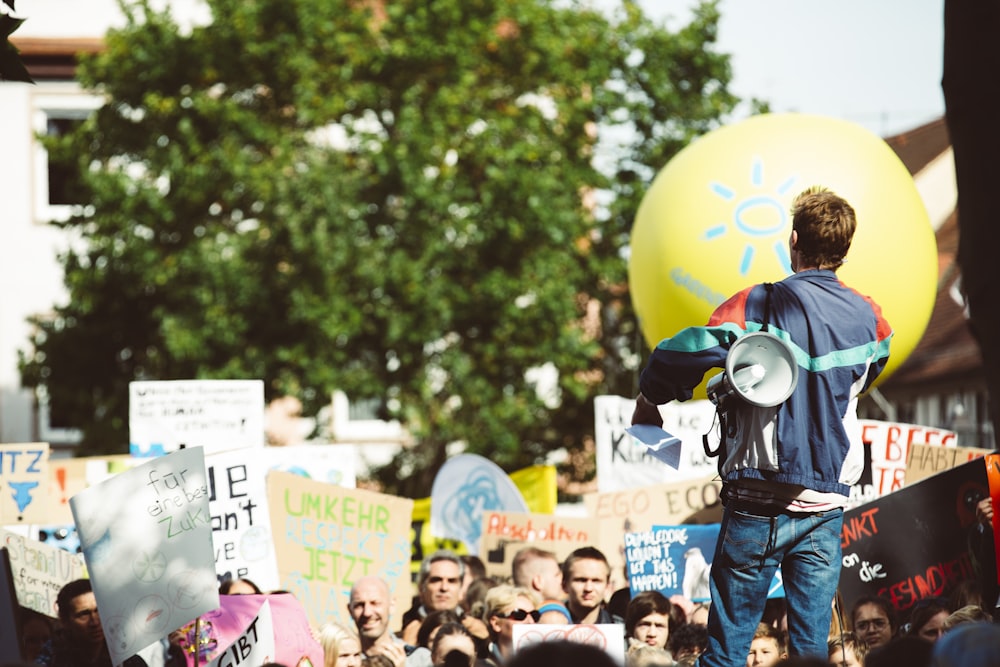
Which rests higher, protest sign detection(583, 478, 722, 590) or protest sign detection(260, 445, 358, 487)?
protest sign detection(260, 445, 358, 487)

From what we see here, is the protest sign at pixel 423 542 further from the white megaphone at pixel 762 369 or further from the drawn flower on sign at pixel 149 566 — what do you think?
the white megaphone at pixel 762 369

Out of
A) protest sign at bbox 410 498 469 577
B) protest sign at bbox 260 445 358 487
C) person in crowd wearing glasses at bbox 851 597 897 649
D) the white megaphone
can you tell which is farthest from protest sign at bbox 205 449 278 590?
the white megaphone

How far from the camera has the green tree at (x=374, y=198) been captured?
18938mm

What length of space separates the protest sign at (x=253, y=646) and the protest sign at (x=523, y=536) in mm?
3684

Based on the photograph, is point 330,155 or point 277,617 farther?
point 330,155

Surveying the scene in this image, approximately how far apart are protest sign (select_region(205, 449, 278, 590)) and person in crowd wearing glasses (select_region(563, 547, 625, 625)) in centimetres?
214

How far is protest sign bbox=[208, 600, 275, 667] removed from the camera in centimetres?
561

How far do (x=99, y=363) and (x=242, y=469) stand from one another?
43.9 ft

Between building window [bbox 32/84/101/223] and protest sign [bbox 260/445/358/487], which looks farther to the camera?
building window [bbox 32/84/101/223]

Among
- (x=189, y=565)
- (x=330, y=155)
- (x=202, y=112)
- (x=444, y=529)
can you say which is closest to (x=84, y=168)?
(x=202, y=112)

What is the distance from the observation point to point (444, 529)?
1077cm

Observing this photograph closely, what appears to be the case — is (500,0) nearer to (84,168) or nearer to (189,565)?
(84,168)

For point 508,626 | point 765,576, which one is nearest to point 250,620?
point 508,626

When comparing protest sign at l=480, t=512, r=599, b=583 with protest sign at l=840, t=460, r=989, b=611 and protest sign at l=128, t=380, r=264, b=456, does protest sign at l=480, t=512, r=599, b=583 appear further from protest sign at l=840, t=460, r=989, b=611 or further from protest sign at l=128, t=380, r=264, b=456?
protest sign at l=840, t=460, r=989, b=611
